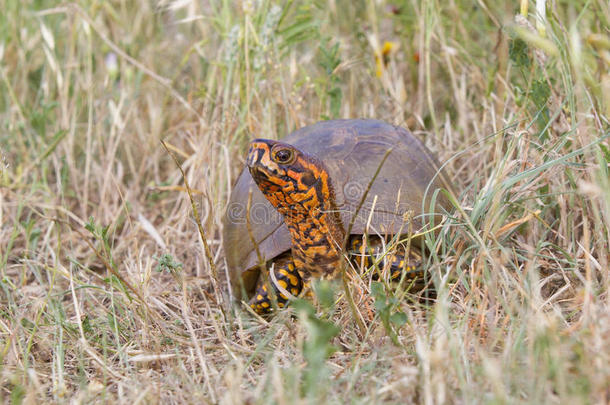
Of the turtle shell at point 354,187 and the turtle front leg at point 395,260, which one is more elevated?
the turtle shell at point 354,187

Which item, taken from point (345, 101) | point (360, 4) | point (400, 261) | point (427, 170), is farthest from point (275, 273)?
point (360, 4)

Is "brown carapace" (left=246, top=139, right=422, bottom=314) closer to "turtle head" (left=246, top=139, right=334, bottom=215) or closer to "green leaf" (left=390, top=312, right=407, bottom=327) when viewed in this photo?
"turtle head" (left=246, top=139, right=334, bottom=215)

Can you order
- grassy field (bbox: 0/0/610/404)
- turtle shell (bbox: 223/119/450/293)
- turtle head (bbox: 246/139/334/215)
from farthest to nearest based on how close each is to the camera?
turtle shell (bbox: 223/119/450/293) → turtle head (bbox: 246/139/334/215) → grassy field (bbox: 0/0/610/404)

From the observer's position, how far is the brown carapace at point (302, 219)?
1.72 metres

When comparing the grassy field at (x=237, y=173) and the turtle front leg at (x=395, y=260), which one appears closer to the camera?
the grassy field at (x=237, y=173)

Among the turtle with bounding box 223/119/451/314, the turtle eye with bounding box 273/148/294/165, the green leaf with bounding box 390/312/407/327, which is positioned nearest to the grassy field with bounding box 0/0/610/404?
the green leaf with bounding box 390/312/407/327

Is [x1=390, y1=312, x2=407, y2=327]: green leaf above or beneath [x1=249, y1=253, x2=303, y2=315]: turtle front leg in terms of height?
above

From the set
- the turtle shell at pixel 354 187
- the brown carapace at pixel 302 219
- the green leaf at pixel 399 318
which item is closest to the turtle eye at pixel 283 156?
the brown carapace at pixel 302 219

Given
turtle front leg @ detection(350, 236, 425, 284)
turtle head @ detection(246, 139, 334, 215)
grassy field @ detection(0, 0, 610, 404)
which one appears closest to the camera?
grassy field @ detection(0, 0, 610, 404)

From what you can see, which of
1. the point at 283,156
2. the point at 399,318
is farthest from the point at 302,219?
the point at 399,318

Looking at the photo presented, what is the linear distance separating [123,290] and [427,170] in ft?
3.66

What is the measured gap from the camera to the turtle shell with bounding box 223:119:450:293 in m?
1.96

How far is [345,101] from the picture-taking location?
313cm

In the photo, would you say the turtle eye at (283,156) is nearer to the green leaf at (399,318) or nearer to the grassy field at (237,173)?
the grassy field at (237,173)
